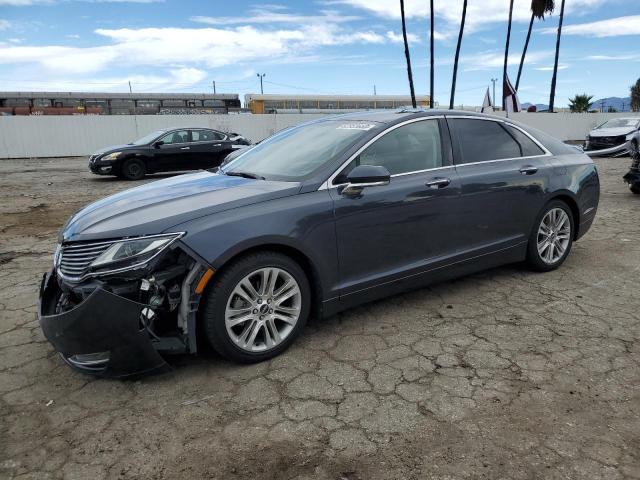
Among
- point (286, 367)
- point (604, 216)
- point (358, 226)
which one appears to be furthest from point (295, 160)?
point (604, 216)

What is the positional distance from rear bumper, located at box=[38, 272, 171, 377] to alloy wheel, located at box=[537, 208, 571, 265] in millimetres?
3509

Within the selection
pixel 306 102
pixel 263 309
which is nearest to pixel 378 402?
pixel 263 309

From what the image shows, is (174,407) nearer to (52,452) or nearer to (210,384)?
(210,384)

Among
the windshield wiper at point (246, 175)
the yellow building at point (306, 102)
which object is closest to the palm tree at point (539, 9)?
the yellow building at point (306, 102)

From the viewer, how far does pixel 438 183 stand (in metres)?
3.85

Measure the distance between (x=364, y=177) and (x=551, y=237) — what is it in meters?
2.40

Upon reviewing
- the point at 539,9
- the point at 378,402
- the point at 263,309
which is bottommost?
the point at 378,402

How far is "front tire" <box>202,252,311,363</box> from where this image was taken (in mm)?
2932

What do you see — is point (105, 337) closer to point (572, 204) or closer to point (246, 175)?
point (246, 175)

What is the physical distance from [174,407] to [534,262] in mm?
3439

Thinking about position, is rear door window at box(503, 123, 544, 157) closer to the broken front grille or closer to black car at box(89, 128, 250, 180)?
black car at box(89, 128, 250, 180)

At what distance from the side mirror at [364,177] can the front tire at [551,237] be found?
6.33ft

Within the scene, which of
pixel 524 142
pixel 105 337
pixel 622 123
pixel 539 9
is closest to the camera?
pixel 105 337

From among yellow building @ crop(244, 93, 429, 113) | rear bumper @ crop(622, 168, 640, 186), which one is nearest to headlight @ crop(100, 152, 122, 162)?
rear bumper @ crop(622, 168, 640, 186)
